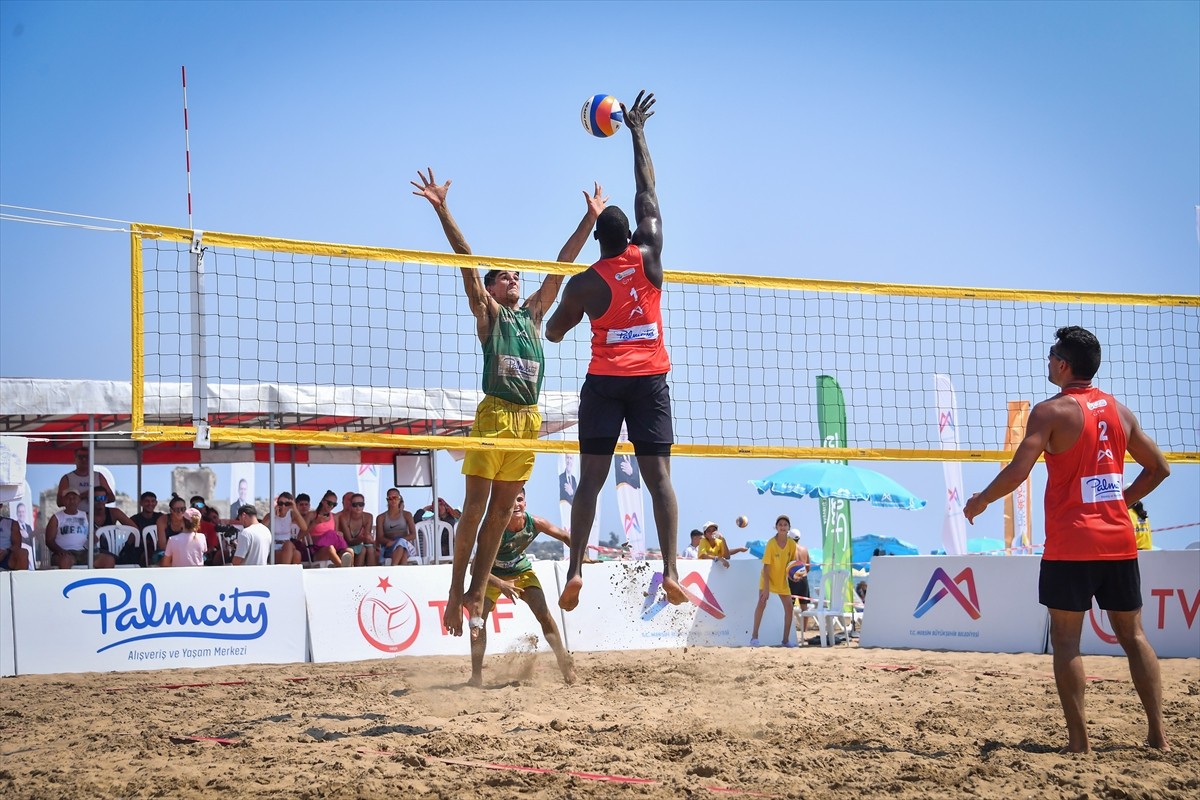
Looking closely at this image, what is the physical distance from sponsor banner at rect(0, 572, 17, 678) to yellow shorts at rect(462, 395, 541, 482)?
544 centimetres

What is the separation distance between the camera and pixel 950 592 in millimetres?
11242

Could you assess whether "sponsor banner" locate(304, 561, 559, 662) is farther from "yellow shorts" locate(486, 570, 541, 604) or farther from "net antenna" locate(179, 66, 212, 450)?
"net antenna" locate(179, 66, 212, 450)

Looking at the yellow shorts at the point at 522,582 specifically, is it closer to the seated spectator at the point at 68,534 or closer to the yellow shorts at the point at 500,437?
the yellow shorts at the point at 500,437

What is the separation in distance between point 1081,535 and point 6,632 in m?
8.59

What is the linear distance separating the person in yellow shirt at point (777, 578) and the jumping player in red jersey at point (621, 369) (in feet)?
23.6

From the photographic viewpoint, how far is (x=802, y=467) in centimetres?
1539

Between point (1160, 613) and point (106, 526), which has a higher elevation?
point (106, 526)

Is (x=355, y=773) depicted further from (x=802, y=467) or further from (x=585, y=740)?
→ (x=802, y=467)

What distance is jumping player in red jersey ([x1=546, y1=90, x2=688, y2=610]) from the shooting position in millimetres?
5289

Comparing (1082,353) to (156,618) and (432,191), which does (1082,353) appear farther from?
(156,618)

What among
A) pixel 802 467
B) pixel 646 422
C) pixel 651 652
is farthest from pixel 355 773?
pixel 802 467

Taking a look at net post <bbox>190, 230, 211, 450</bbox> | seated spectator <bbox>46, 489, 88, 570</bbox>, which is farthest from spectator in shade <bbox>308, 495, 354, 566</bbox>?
net post <bbox>190, 230, 211, 450</bbox>

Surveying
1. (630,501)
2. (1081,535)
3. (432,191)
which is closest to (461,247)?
(432,191)

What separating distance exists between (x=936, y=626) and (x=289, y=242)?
7921mm
